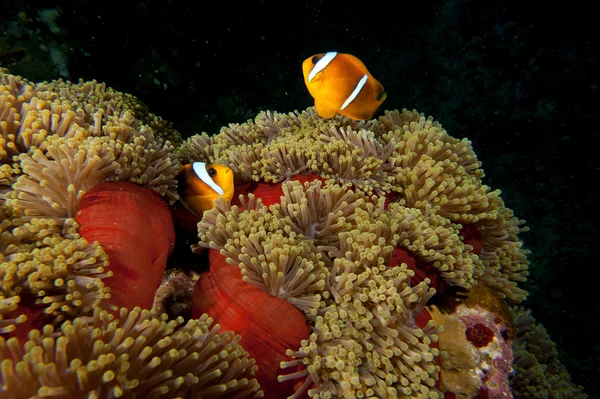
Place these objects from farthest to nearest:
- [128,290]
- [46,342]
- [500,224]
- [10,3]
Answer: [10,3], [500,224], [128,290], [46,342]

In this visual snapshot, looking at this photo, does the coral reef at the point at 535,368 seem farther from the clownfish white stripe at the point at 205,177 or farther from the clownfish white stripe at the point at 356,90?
the clownfish white stripe at the point at 205,177

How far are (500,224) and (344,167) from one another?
1132 millimetres

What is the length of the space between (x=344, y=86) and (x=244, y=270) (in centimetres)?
126

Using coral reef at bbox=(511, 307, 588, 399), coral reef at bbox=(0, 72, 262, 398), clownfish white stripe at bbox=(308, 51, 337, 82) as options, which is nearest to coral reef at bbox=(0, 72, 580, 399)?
coral reef at bbox=(0, 72, 262, 398)

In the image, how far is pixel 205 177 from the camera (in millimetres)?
1949

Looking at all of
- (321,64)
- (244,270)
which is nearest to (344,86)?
(321,64)

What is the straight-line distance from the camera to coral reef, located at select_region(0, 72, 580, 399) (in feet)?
3.50

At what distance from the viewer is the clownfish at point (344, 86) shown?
81.7 inches

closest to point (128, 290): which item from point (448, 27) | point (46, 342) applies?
point (46, 342)

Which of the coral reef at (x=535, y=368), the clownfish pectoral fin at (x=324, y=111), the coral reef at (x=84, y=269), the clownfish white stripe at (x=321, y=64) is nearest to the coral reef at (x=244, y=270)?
the coral reef at (x=84, y=269)

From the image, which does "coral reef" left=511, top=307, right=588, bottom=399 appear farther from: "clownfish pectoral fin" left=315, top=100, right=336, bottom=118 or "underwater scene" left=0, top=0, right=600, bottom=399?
"clownfish pectoral fin" left=315, top=100, right=336, bottom=118

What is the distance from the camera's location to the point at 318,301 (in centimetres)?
146

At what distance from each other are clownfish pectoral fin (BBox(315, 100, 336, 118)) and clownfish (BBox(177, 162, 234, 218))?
715 mm

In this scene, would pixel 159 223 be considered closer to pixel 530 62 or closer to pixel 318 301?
pixel 318 301
